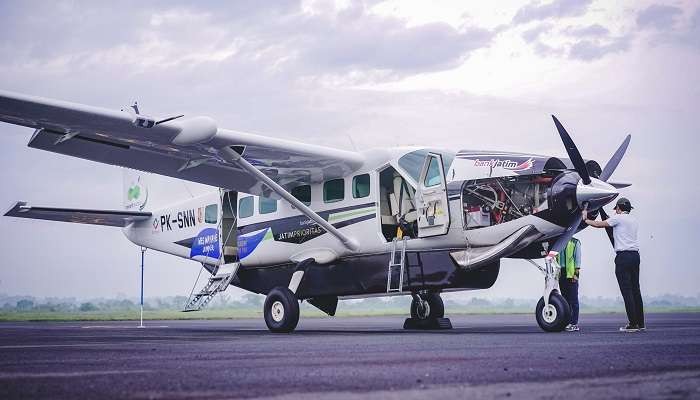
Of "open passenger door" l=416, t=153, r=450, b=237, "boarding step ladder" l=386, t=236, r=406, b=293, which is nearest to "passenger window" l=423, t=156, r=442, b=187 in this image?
"open passenger door" l=416, t=153, r=450, b=237

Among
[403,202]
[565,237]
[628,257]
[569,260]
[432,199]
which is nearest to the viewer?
[565,237]

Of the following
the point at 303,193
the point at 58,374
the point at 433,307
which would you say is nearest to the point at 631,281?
the point at 433,307

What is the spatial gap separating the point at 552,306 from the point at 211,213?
26.6ft

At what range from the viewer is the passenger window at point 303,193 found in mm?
16047

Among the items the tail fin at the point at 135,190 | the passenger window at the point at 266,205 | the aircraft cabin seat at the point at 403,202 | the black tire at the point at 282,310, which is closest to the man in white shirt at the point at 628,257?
the aircraft cabin seat at the point at 403,202

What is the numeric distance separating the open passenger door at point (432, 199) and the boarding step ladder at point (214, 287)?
15.8 ft

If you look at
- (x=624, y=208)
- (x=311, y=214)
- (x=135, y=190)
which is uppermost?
(x=135, y=190)

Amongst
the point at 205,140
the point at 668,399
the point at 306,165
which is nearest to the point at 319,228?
the point at 306,165

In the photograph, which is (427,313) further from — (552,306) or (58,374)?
(58,374)

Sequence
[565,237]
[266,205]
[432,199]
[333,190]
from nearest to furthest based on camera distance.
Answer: [565,237] → [432,199] → [333,190] → [266,205]

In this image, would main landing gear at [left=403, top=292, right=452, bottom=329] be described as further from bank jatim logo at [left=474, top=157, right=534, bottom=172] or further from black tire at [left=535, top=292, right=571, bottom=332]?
bank jatim logo at [left=474, top=157, right=534, bottom=172]

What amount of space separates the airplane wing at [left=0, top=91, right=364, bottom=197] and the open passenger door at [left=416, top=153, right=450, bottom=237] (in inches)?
64.2

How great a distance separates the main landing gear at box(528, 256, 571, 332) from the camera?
41.4 ft

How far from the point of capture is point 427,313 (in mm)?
16141
